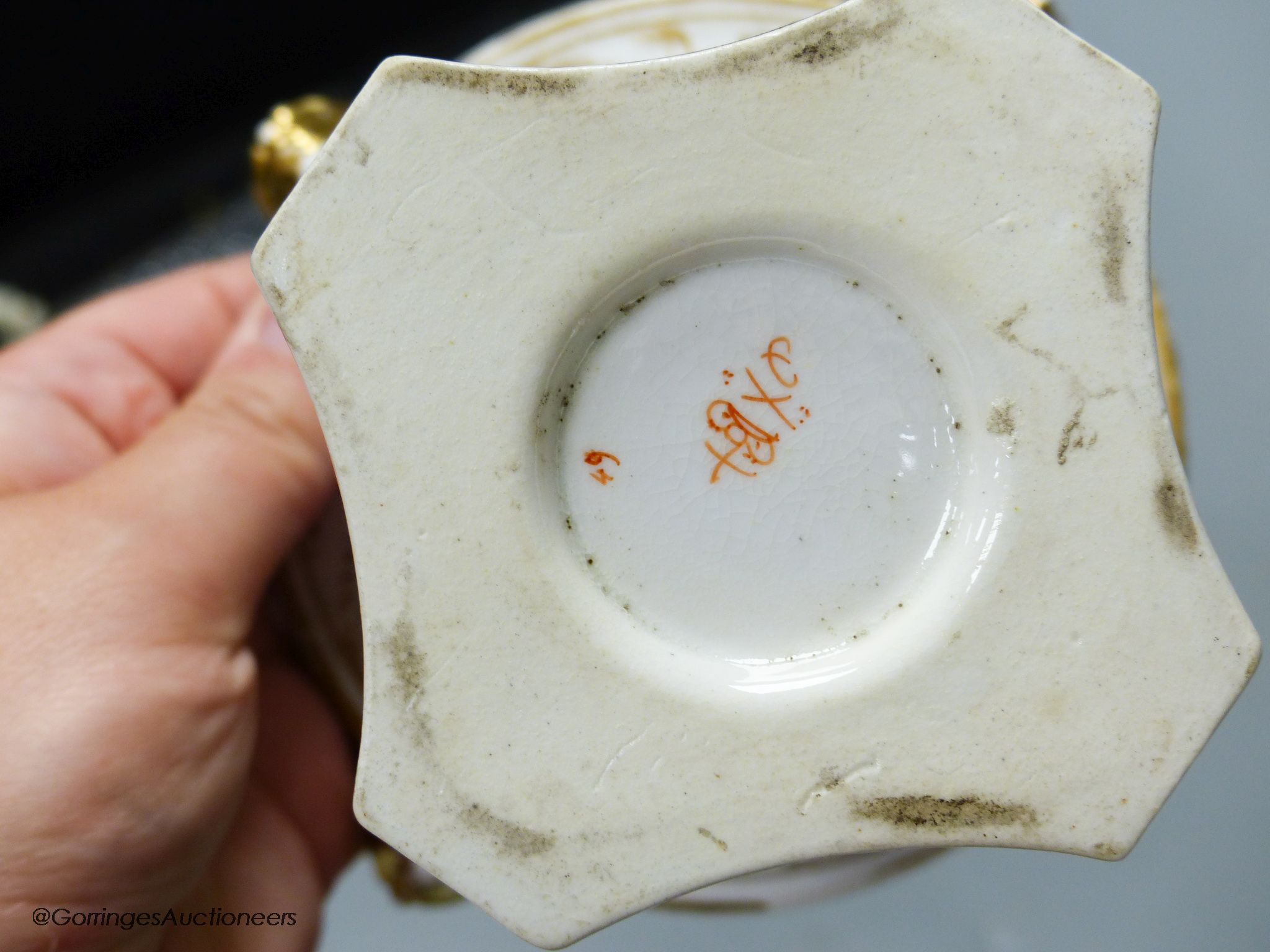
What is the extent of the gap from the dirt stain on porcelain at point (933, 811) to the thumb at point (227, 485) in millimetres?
330

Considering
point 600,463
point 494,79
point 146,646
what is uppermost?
point 494,79

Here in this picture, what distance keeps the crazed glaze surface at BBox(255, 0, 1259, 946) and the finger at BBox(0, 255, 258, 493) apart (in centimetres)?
31

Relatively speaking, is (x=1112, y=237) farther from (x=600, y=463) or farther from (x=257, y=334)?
(x=257, y=334)

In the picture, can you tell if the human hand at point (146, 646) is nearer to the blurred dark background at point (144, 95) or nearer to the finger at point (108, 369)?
the finger at point (108, 369)

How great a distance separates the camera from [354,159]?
0.34 m

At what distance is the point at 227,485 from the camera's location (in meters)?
0.47

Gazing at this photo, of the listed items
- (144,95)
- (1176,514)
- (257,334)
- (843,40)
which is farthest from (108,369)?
(1176,514)

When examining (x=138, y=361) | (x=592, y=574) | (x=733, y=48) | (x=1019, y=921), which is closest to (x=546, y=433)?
(x=592, y=574)

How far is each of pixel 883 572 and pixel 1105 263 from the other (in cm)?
15

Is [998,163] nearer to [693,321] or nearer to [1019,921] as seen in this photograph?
[693,321]

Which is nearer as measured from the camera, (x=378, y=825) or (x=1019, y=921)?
(x=378, y=825)

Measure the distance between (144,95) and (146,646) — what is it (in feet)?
2.09

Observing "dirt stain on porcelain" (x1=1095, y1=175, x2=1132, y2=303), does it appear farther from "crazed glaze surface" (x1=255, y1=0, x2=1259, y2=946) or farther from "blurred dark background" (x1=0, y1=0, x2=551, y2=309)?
"blurred dark background" (x1=0, y1=0, x2=551, y2=309)

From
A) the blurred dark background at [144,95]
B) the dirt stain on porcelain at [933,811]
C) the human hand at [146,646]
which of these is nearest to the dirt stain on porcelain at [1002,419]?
the dirt stain on porcelain at [933,811]
